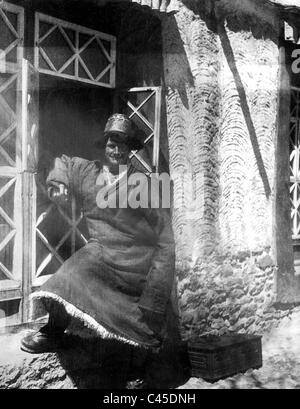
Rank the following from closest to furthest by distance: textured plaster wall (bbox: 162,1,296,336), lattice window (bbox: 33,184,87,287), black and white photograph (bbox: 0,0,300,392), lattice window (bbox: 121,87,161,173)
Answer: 1. black and white photograph (bbox: 0,0,300,392)
2. lattice window (bbox: 33,184,87,287)
3. lattice window (bbox: 121,87,161,173)
4. textured plaster wall (bbox: 162,1,296,336)

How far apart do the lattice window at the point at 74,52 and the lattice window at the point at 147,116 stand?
0.87ft

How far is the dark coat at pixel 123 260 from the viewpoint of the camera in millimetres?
4738

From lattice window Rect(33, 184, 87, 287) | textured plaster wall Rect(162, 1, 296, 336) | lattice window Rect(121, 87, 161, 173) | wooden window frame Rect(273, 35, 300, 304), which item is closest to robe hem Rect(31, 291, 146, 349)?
lattice window Rect(33, 184, 87, 287)

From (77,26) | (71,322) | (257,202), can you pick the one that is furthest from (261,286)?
(77,26)

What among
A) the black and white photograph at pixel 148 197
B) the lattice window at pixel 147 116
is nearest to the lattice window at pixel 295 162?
the black and white photograph at pixel 148 197

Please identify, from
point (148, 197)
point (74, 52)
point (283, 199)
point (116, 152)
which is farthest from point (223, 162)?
point (74, 52)

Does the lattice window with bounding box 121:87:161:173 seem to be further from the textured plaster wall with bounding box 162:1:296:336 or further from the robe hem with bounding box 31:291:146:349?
the robe hem with bounding box 31:291:146:349

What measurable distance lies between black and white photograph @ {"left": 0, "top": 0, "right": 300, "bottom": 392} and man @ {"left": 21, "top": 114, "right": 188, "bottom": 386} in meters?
0.01

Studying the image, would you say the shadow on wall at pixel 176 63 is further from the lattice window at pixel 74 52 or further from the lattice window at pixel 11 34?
the lattice window at pixel 11 34

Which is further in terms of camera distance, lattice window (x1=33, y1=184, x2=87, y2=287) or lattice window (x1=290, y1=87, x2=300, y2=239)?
lattice window (x1=290, y1=87, x2=300, y2=239)

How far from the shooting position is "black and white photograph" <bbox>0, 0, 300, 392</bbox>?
467 centimetres

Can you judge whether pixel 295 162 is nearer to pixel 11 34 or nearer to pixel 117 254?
pixel 117 254

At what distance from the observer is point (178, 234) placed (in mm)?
5719
